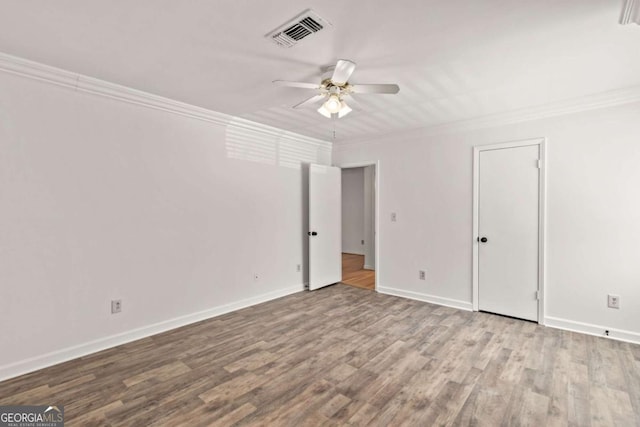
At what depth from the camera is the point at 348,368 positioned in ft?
8.27

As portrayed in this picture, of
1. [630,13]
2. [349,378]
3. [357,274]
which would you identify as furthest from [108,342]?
[630,13]

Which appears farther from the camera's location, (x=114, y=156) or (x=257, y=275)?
(x=257, y=275)

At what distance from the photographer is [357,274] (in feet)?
19.7

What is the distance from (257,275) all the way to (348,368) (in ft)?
6.77

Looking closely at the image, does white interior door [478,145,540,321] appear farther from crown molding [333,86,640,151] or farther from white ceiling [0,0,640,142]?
white ceiling [0,0,640,142]

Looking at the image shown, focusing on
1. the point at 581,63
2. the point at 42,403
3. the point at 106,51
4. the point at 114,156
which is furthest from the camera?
the point at 114,156

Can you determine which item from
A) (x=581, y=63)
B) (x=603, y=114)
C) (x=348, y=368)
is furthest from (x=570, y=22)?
(x=348, y=368)

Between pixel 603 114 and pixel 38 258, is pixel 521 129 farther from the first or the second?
pixel 38 258

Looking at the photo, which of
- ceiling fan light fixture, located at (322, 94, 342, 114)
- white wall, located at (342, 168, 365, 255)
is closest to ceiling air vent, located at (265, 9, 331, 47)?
ceiling fan light fixture, located at (322, 94, 342, 114)

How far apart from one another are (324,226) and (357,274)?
59.4 inches

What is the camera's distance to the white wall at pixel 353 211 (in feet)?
26.7

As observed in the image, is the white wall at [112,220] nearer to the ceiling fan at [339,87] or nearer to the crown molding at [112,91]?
the crown molding at [112,91]

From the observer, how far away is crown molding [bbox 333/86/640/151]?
3010 millimetres

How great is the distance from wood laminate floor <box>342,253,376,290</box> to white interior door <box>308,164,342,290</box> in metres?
0.34
